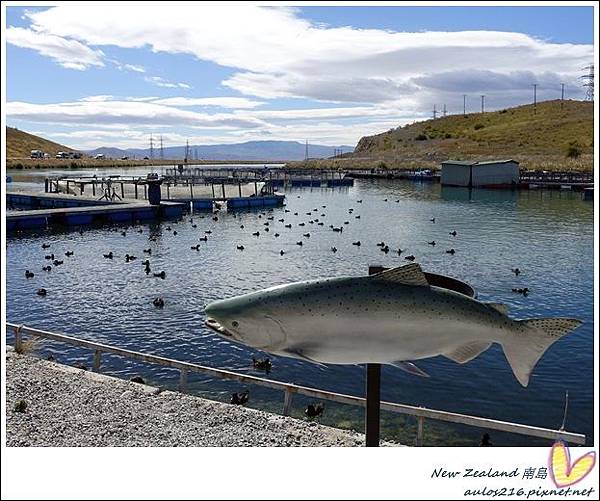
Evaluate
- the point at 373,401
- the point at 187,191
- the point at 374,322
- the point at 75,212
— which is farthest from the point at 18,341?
the point at 187,191

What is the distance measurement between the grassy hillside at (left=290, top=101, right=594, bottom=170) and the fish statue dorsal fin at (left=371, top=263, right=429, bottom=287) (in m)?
117

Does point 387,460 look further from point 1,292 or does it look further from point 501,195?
point 501,195

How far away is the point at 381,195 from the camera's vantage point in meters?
90.1

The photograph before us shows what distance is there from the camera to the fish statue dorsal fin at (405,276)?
693 cm

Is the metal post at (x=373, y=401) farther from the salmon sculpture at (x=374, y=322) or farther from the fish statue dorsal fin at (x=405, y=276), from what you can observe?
the fish statue dorsal fin at (x=405, y=276)

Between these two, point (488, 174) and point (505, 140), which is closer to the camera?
point (488, 174)

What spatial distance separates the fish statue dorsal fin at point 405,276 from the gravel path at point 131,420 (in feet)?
22.1

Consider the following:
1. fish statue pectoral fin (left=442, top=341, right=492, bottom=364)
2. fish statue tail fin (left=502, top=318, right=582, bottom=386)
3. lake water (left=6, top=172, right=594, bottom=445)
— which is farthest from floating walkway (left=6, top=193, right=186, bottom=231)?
fish statue tail fin (left=502, top=318, right=582, bottom=386)

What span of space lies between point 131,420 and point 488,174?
91892 mm

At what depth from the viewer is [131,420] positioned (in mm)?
13594

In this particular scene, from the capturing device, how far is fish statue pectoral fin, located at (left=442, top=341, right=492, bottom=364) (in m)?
6.98

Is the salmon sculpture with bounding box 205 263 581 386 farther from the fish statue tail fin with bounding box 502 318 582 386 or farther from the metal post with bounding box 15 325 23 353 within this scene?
the metal post with bounding box 15 325 23 353

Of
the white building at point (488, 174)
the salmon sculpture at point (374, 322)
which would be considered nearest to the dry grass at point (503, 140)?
the white building at point (488, 174)

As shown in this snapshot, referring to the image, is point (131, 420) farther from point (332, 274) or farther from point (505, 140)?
point (505, 140)
